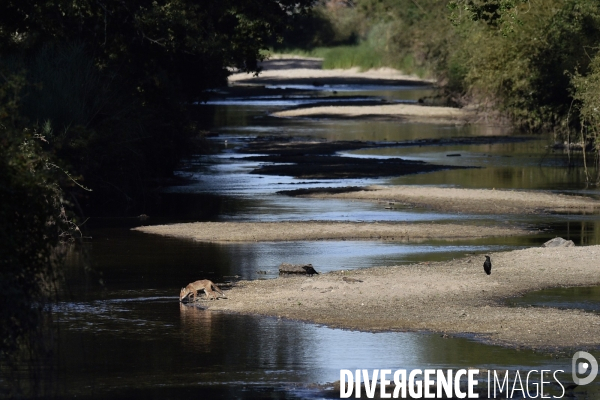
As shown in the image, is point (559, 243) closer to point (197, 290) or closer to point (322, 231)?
point (322, 231)

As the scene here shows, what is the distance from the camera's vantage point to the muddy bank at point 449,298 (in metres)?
15.0

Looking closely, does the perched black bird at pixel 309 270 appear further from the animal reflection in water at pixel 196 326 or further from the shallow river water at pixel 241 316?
the animal reflection in water at pixel 196 326

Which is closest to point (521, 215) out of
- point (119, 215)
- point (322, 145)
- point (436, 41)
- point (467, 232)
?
point (467, 232)

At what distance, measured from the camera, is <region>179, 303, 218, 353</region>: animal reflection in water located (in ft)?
47.6

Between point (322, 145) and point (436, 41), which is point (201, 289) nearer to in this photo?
point (322, 145)

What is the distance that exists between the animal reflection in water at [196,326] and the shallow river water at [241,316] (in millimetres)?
23

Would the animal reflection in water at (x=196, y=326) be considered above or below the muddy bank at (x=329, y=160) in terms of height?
above

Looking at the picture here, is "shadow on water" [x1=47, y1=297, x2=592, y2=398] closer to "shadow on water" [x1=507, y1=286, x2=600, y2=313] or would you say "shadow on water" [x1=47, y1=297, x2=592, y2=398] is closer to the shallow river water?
the shallow river water

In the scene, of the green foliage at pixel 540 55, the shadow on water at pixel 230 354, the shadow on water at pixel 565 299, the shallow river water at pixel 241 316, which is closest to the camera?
the shadow on water at pixel 230 354

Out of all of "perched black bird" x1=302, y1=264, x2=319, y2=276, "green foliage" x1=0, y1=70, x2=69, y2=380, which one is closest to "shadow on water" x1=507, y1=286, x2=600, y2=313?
"perched black bird" x1=302, y1=264, x2=319, y2=276

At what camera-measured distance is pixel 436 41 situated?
62812 mm

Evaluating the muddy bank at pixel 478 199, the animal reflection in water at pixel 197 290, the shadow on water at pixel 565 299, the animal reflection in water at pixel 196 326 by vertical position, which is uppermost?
the animal reflection in water at pixel 197 290

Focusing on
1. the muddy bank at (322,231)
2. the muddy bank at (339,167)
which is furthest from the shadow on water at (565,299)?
the muddy bank at (339,167)

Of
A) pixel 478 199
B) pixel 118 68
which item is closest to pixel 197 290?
pixel 478 199
